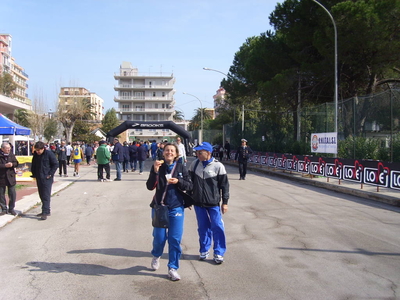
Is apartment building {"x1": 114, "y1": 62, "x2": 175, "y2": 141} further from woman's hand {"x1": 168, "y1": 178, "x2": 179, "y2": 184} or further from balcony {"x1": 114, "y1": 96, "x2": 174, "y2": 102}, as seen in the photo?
woman's hand {"x1": 168, "y1": 178, "x2": 179, "y2": 184}

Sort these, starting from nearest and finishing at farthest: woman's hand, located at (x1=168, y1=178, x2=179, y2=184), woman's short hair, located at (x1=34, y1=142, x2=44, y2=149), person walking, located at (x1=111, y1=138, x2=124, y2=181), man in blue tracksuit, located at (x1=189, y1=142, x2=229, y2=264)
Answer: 1. woman's hand, located at (x1=168, y1=178, x2=179, y2=184)
2. man in blue tracksuit, located at (x1=189, y1=142, x2=229, y2=264)
3. woman's short hair, located at (x1=34, y1=142, x2=44, y2=149)
4. person walking, located at (x1=111, y1=138, x2=124, y2=181)

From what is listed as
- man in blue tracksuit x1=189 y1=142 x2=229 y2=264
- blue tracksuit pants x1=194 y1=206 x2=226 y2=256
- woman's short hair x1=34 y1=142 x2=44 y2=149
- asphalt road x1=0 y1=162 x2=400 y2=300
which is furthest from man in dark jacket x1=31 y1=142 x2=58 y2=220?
blue tracksuit pants x1=194 y1=206 x2=226 y2=256

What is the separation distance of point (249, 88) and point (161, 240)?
1320 inches

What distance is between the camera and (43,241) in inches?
276

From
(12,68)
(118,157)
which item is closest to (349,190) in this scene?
(118,157)

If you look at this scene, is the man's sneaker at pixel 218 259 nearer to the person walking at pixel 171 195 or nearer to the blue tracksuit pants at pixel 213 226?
the blue tracksuit pants at pixel 213 226

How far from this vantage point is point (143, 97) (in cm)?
8931

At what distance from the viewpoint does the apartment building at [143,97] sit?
89.2m

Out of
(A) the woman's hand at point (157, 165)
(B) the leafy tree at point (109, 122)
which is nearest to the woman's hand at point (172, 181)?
(A) the woman's hand at point (157, 165)

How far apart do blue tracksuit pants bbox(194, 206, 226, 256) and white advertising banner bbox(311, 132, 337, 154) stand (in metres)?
13.4

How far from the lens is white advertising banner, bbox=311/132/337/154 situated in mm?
17933

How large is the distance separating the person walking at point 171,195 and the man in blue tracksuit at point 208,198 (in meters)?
0.49

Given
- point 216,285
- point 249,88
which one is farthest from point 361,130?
point 249,88

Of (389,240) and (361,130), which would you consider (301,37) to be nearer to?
(361,130)
